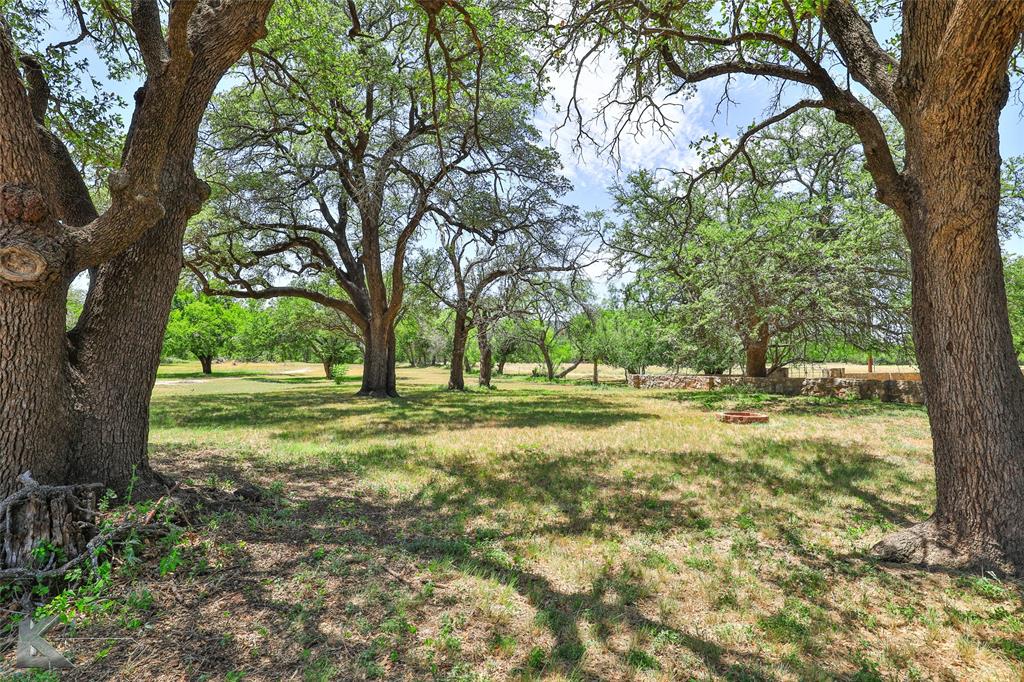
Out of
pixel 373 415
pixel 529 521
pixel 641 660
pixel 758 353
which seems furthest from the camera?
pixel 758 353

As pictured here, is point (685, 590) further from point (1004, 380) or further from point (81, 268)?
point (81, 268)

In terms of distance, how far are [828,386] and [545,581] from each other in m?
18.6

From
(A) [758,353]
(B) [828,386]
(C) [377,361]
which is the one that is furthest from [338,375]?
(B) [828,386]

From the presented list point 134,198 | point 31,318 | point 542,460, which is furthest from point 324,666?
point 542,460

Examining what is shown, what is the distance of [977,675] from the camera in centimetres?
243

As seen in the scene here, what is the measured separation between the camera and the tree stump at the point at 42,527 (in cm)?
278

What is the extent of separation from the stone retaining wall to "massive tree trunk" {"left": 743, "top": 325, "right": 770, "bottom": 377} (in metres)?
0.35

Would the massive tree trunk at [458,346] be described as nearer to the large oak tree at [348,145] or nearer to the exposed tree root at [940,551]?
the large oak tree at [348,145]

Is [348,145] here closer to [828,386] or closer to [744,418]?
[744,418]

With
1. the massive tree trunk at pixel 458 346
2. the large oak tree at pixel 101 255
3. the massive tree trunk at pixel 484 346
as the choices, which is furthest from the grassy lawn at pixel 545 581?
the massive tree trunk at pixel 458 346

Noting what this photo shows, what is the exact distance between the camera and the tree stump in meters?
2.78

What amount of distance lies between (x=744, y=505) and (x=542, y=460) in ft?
9.68

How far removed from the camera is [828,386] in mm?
17750

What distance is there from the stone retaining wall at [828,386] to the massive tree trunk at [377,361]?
49.0 ft
